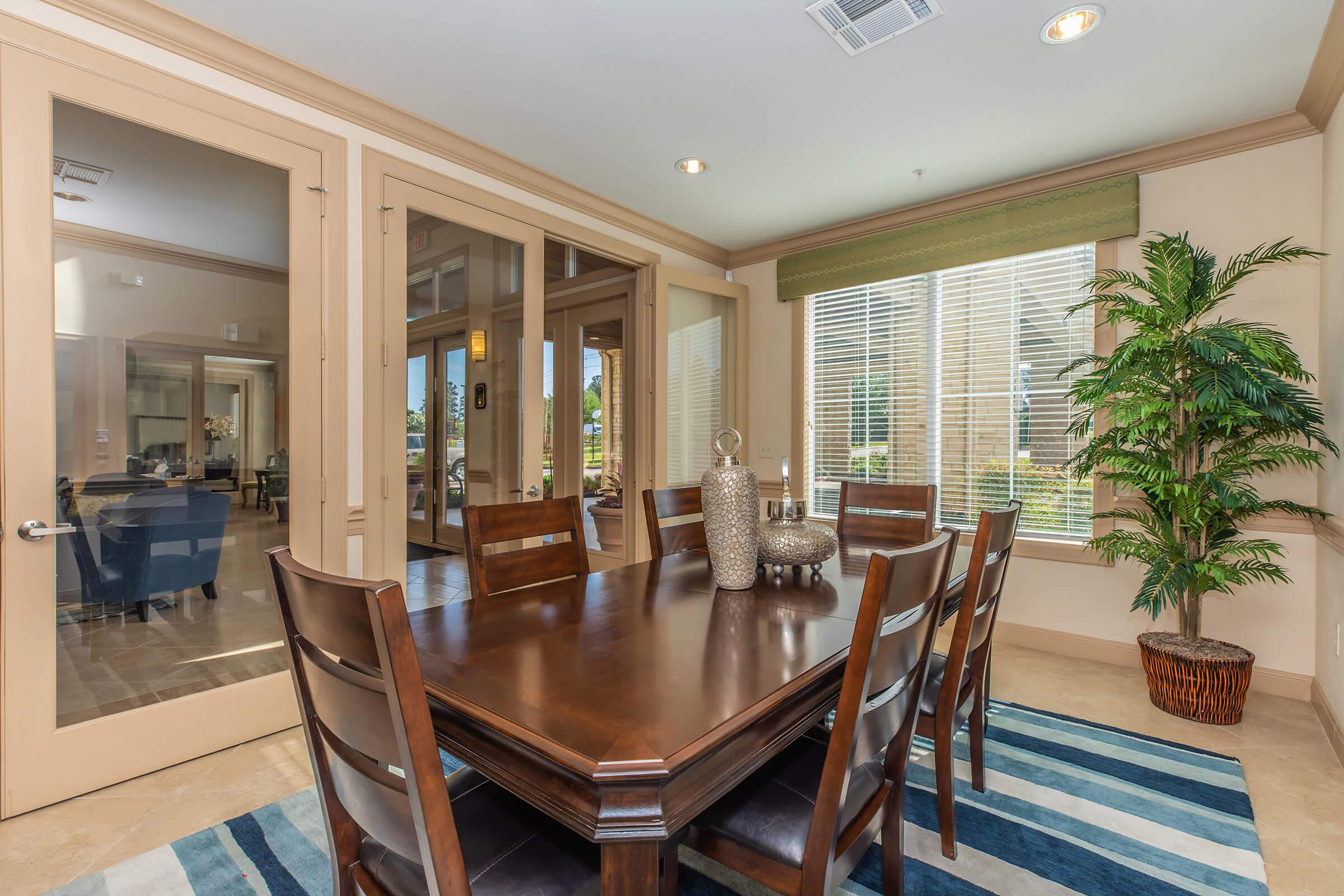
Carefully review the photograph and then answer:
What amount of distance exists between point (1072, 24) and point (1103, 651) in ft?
9.42

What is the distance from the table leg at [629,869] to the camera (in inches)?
30.4

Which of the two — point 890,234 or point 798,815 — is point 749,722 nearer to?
point 798,815

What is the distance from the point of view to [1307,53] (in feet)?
7.54

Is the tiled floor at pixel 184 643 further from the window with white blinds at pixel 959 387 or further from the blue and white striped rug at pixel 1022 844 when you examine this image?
the window with white blinds at pixel 959 387

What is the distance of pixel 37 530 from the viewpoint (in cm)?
187

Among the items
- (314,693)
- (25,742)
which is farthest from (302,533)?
(314,693)

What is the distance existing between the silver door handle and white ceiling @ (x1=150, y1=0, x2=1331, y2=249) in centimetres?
173

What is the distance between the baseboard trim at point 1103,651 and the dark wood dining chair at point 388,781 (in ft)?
10.6

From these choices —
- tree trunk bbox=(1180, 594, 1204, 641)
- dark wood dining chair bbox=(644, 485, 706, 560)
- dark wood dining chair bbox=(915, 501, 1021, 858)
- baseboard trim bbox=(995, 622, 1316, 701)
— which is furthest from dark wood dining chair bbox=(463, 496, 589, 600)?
baseboard trim bbox=(995, 622, 1316, 701)

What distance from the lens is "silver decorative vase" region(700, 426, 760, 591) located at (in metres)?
1.65

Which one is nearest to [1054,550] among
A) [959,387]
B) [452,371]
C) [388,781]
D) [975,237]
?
[959,387]

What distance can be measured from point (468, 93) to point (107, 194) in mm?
1303

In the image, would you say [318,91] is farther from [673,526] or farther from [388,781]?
[388,781]

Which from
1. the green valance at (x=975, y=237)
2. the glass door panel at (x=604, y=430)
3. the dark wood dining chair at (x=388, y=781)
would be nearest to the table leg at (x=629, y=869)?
the dark wood dining chair at (x=388, y=781)
